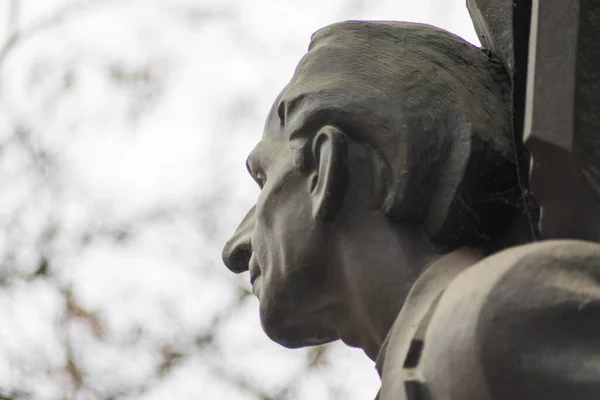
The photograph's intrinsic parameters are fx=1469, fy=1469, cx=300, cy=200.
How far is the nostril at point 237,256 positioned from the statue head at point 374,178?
139mm

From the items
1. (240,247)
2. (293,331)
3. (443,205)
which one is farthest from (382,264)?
(240,247)

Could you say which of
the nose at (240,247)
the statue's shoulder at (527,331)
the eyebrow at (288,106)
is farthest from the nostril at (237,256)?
the statue's shoulder at (527,331)

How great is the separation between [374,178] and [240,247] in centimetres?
40

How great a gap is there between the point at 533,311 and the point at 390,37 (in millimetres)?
715

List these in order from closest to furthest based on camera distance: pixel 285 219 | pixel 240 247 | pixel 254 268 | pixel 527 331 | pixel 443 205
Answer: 1. pixel 527 331
2. pixel 443 205
3. pixel 285 219
4. pixel 254 268
5. pixel 240 247

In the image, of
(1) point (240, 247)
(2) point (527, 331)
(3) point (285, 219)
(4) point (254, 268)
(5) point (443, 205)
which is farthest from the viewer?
(1) point (240, 247)

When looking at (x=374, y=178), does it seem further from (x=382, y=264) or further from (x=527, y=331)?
(x=527, y=331)

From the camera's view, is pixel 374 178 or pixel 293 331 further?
pixel 293 331

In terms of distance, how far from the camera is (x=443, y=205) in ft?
7.51

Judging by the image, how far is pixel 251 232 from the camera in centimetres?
260

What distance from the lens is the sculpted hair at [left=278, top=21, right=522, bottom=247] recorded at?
7.53 feet

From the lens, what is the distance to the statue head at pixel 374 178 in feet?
A: 7.54

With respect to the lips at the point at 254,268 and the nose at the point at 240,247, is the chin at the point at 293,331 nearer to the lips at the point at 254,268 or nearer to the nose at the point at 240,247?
the lips at the point at 254,268

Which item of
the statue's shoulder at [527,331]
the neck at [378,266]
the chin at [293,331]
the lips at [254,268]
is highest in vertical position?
the statue's shoulder at [527,331]
